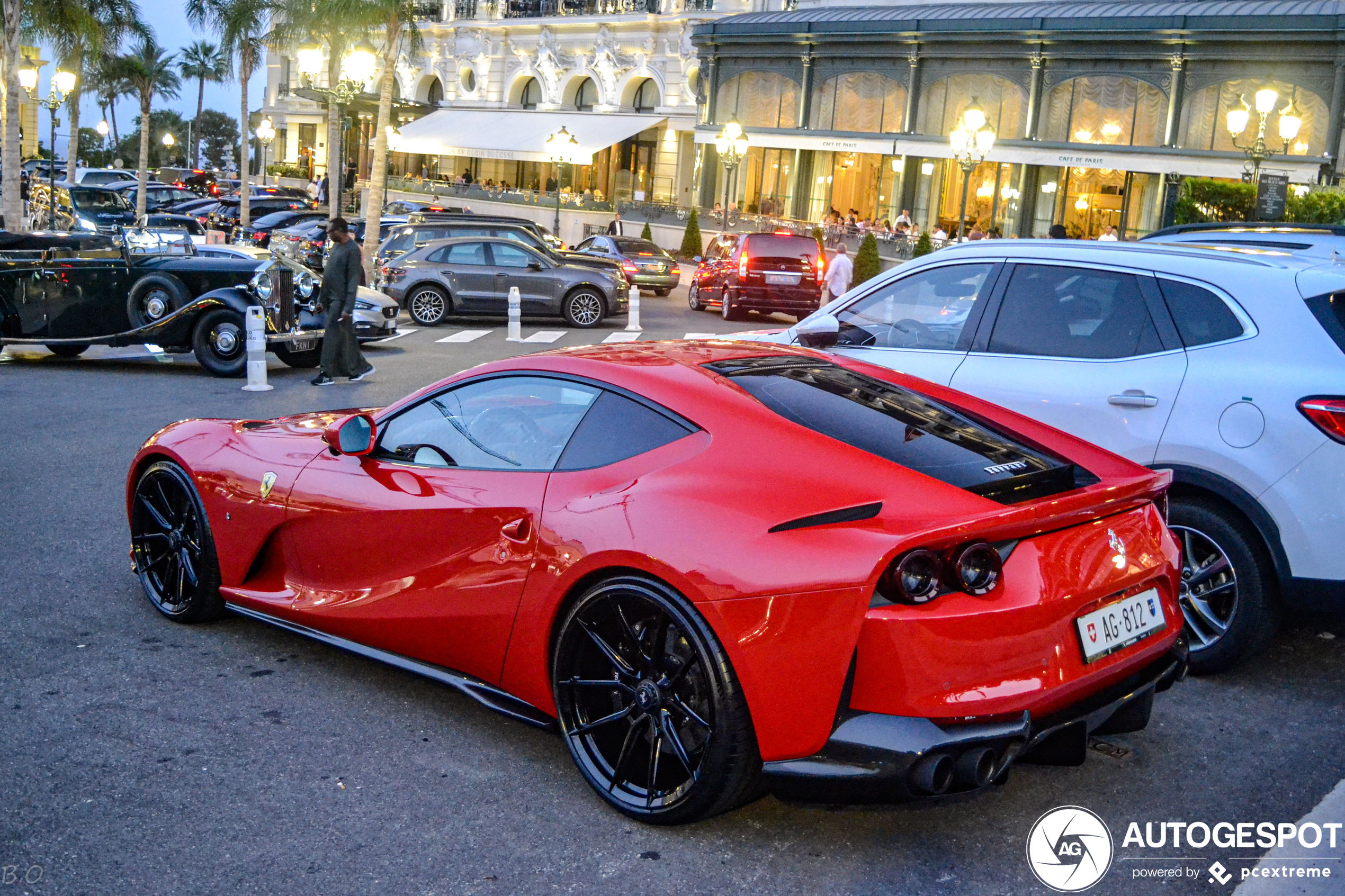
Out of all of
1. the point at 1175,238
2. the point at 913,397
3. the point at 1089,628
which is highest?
the point at 1175,238

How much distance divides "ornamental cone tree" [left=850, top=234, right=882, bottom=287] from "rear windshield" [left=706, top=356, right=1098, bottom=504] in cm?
2827

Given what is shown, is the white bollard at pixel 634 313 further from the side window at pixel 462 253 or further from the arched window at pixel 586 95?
the arched window at pixel 586 95

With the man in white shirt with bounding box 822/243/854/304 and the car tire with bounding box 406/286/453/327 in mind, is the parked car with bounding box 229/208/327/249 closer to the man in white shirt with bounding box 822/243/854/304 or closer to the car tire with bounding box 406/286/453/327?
the car tire with bounding box 406/286/453/327

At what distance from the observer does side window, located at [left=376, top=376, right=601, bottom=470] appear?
428 centimetres

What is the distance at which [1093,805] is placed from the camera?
404 cm

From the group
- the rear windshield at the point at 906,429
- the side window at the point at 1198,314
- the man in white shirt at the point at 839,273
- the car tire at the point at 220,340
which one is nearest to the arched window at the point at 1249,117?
the man in white shirt at the point at 839,273

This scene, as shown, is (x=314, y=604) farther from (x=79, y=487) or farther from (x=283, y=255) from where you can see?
(x=283, y=255)

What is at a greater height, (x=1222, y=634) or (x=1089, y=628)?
(x=1089, y=628)

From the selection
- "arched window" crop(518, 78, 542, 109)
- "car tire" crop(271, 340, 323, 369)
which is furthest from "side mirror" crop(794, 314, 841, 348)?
"arched window" crop(518, 78, 542, 109)

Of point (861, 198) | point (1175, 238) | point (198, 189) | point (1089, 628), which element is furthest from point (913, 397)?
point (198, 189)

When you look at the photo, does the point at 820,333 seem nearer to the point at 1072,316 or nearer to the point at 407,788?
the point at 1072,316

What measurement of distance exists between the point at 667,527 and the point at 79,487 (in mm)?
5757

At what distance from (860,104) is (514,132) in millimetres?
16431

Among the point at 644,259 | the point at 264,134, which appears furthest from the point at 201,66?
the point at 644,259
